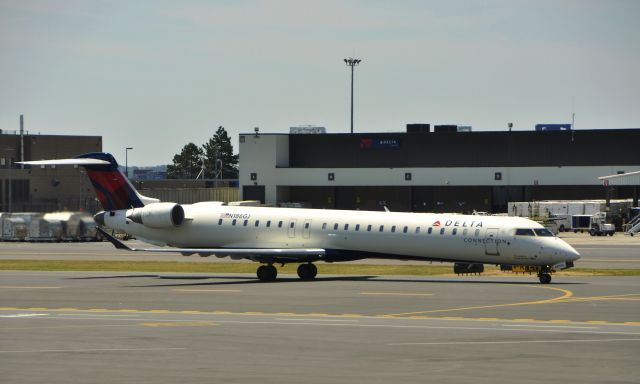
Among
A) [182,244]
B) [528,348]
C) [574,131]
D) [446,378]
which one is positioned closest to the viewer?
[446,378]

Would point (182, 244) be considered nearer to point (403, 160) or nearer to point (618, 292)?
point (618, 292)

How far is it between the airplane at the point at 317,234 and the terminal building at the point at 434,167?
63753 mm

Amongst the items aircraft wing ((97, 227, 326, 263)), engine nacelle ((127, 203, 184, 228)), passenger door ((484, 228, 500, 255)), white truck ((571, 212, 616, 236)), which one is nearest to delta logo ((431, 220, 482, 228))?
passenger door ((484, 228, 500, 255))

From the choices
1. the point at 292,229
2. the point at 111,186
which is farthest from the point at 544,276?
the point at 111,186

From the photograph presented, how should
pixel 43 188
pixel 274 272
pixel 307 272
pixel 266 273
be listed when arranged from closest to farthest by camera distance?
pixel 266 273
pixel 274 272
pixel 307 272
pixel 43 188

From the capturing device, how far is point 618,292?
134 feet

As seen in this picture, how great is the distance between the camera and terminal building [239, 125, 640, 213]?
114m

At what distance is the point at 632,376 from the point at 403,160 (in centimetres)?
9759

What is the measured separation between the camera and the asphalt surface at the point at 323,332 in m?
22.6

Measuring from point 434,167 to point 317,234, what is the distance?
225ft

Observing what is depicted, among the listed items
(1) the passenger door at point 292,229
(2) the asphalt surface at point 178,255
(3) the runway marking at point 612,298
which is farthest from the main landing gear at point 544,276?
(2) the asphalt surface at point 178,255

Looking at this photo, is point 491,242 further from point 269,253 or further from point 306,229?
point 269,253

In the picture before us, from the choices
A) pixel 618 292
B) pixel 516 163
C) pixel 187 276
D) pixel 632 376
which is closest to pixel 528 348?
pixel 632 376

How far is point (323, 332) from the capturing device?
2944 centimetres
